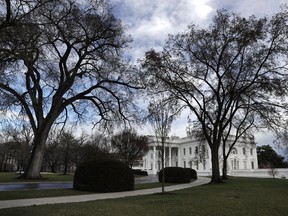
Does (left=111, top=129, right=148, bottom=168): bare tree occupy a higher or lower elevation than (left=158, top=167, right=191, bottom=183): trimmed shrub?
higher

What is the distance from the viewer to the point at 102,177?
16828 millimetres

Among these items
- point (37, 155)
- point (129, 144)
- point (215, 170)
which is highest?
point (129, 144)

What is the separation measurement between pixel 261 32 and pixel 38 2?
18.7 meters

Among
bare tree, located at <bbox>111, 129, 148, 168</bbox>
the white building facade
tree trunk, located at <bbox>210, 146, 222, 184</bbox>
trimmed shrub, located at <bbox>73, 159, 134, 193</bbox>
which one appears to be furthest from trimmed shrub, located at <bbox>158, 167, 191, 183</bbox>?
the white building facade

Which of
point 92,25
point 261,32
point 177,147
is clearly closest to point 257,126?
point 261,32

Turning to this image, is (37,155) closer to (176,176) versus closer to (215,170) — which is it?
(176,176)

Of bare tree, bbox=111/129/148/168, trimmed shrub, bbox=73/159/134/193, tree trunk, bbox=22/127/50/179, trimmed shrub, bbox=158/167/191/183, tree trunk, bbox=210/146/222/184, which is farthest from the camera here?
bare tree, bbox=111/129/148/168

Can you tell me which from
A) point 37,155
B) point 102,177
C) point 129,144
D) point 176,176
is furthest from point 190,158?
point 102,177

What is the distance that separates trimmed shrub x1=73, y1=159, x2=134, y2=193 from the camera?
16734 mm

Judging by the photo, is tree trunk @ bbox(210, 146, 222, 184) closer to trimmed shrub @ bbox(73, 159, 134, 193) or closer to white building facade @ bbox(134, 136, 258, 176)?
trimmed shrub @ bbox(73, 159, 134, 193)

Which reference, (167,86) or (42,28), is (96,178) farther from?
(167,86)

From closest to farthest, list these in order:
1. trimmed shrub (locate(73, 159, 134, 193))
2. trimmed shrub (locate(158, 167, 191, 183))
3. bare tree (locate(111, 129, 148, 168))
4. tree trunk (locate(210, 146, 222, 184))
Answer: trimmed shrub (locate(73, 159, 134, 193)), tree trunk (locate(210, 146, 222, 184)), trimmed shrub (locate(158, 167, 191, 183)), bare tree (locate(111, 129, 148, 168))

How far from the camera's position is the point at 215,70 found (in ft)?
84.1

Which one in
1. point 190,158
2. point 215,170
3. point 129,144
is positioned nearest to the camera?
point 215,170
